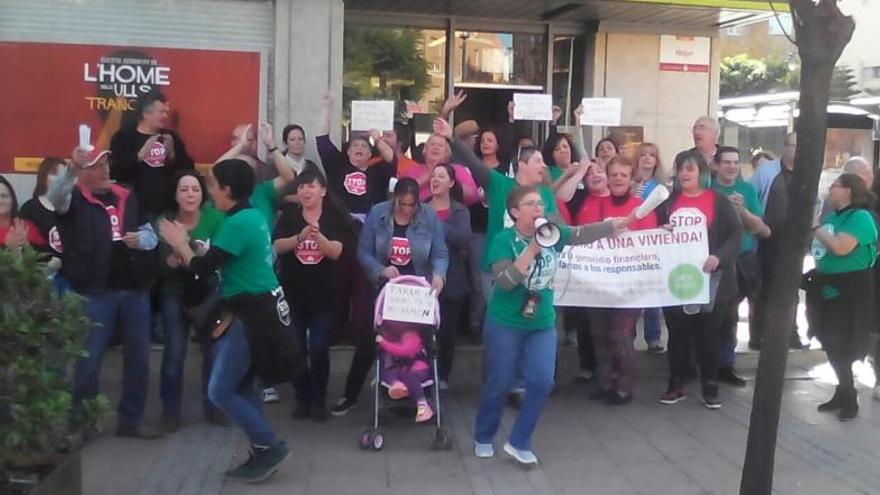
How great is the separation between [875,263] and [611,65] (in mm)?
4461

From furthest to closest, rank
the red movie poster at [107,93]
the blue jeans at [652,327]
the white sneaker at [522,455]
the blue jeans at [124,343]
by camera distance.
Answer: the blue jeans at [652,327] → the red movie poster at [107,93] → the blue jeans at [124,343] → the white sneaker at [522,455]

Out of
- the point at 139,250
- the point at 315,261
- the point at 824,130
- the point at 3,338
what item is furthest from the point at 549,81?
the point at 3,338

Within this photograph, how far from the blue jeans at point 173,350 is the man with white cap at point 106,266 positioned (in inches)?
6.7

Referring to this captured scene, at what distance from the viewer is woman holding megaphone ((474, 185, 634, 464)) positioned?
6814 mm

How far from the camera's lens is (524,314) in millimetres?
6824

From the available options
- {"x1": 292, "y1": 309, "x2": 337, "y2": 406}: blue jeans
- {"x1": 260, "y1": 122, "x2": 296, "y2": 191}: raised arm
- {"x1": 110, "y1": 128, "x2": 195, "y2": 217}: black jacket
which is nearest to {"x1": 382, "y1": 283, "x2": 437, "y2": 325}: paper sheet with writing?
{"x1": 292, "y1": 309, "x2": 337, "y2": 406}: blue jeans

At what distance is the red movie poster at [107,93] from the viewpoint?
9.04 m

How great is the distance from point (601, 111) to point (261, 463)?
487 cm

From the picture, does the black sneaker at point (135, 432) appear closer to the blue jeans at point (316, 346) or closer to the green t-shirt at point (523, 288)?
the blue jeans at point (316, 346)

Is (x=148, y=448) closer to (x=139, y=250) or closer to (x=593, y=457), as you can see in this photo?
(x=139, y=250)

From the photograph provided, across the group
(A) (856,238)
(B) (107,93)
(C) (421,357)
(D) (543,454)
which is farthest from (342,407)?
(A) (856,238)

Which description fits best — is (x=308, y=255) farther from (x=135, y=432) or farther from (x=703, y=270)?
(x=703, y=270)

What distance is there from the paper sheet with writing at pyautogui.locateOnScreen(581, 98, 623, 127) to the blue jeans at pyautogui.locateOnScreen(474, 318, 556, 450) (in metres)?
3.42

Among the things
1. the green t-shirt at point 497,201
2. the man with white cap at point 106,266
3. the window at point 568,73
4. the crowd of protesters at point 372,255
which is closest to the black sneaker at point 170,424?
the crowd of protesters at point 372,255
